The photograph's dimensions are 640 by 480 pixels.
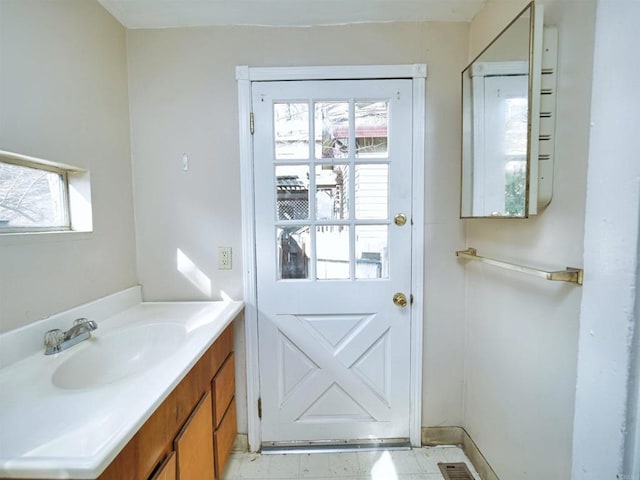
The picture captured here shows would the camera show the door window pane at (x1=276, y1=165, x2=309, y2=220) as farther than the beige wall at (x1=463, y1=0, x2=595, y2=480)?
Yes

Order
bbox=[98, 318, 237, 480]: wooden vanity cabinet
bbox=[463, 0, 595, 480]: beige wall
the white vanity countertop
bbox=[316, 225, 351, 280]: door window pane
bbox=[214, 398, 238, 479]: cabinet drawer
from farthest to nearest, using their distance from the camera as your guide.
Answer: bbox=[316, 225, 351, 280]: door window pane
bbox=[214, 398, 238, 479]: cabinet drawer
bbox=[463, 0, 595, 480]: beige wall
bbox=[98, 318, 237, 480]: wooden vanity cabinet
the white vanity countertop

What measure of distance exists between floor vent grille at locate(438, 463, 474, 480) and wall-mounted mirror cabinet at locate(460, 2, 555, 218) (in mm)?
1304

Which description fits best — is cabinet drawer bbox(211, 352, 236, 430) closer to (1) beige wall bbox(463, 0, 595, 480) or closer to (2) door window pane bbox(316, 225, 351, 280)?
(2) door window pane bbox(316, 225, 351, 280)

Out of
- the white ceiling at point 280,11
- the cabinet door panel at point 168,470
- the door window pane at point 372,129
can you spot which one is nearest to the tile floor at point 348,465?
the cabinet door panel at point 168,470

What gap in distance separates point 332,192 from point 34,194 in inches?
48.6

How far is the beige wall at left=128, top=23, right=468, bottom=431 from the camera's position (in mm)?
1397

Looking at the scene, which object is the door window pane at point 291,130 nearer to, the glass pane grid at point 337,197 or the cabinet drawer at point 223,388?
the glass pane grid at point 337,197

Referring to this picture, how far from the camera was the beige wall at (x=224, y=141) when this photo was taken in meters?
1.40

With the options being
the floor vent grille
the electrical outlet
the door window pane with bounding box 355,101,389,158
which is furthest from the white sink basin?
the floor vent grille

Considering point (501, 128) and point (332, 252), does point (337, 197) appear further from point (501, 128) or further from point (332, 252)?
point (501, 128)

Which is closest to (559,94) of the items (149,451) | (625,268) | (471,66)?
(471,66)

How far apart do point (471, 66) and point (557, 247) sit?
0.89m

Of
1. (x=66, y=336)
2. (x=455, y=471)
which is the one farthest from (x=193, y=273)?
(x=455, y=471)

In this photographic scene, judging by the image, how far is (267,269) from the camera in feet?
4.80
